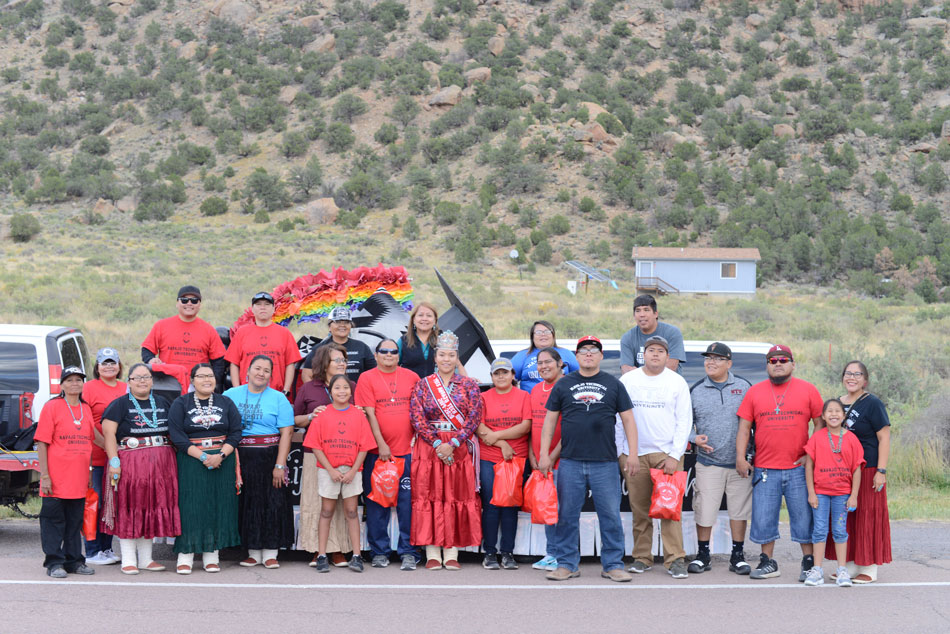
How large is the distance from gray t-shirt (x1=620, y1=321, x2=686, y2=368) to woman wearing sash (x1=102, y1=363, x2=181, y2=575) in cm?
393

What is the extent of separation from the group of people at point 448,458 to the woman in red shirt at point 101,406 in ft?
0.05

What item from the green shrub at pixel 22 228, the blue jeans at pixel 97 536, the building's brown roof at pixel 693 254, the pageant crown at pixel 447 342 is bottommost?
the blue jeans at pixel 97 536

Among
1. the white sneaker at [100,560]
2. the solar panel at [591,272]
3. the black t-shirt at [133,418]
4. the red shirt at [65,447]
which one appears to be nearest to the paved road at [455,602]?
the white sneaker at [100,560]

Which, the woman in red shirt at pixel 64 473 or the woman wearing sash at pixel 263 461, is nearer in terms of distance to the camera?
the woman in red shirt at pixel 64 473

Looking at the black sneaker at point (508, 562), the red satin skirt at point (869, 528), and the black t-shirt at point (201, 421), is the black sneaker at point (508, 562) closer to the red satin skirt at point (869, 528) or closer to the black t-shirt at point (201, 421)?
the black t-shirt at point (201, 421)

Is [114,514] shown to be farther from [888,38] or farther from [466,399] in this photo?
[888,38]

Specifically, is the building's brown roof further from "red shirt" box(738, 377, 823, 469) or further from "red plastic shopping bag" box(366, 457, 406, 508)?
"red plastic shopping bag" box(366, 457, 406, 508)

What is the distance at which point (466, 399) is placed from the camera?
7832mm

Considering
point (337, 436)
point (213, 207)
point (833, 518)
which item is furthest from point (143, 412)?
point (213, 207)

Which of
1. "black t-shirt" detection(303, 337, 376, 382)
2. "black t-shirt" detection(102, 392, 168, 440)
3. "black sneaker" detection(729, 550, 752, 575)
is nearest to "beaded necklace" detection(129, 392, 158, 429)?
"black t-shirt" detection(102, 392, 168, 440)

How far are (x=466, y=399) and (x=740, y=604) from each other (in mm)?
2540

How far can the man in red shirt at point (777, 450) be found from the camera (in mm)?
7629

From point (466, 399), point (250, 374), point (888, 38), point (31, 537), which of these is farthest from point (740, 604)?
point (888, 38)

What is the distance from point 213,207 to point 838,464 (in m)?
56.3
